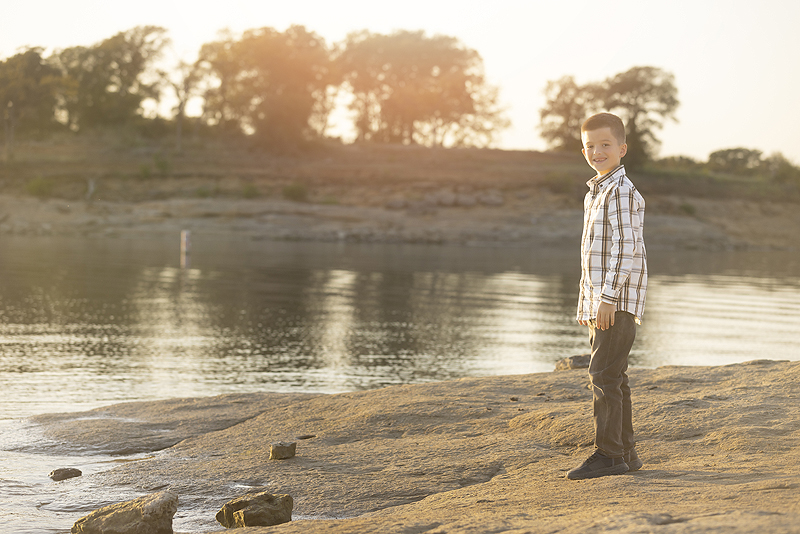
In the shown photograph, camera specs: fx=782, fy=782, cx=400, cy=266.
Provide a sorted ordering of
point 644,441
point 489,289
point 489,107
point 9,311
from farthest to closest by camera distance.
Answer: point 489,107, point 489,289, point 9,311, point 644,441

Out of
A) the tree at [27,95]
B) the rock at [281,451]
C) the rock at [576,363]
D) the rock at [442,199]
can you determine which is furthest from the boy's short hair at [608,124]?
the rock at [442,199]

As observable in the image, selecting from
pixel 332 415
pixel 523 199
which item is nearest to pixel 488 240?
pixel 523 199

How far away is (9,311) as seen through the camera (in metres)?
14.6

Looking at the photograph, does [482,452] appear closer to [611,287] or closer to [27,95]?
[611,287]

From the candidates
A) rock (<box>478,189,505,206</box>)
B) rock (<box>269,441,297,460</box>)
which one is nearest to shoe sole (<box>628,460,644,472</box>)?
rock (<box>269,441,297,460</box>)

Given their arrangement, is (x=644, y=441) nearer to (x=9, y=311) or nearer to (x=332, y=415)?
(x=332, y=415)

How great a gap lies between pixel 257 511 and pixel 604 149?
288 centimetres

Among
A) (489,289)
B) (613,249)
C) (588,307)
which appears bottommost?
(489,289)

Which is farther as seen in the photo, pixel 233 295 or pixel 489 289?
pixel 489 289

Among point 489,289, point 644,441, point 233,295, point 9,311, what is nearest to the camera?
point 644,441

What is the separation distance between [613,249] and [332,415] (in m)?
3.15

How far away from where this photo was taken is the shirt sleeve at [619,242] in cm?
445

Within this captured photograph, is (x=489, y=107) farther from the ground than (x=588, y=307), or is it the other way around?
A: (x=489, y=107)

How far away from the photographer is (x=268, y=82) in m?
71.6
